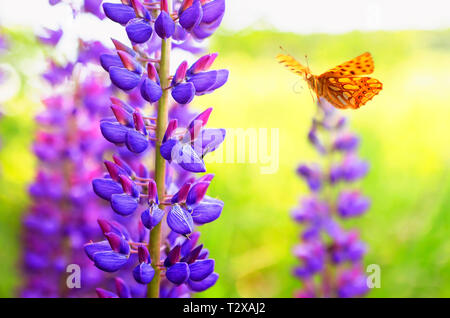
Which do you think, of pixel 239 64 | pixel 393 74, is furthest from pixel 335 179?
pixel 393 74

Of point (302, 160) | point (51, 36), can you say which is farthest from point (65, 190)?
point (302, 160)

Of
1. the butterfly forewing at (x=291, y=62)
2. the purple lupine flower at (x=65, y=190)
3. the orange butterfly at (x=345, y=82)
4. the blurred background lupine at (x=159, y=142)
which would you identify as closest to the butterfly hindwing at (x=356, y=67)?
the orange butterfly at (x=345, y=82)

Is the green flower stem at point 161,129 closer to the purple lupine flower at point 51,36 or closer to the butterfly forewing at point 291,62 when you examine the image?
the butterfly forewing at point 291,62

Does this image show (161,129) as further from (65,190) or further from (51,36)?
(65,190)

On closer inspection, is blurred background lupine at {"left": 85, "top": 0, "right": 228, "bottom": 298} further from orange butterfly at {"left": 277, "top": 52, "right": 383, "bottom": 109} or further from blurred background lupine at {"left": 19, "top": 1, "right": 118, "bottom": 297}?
blurred background lupine at {"left": 19, "top": 1, "right": 118, "bottom": 297}

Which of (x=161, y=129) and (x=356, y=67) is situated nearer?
(x=161, y=129)
